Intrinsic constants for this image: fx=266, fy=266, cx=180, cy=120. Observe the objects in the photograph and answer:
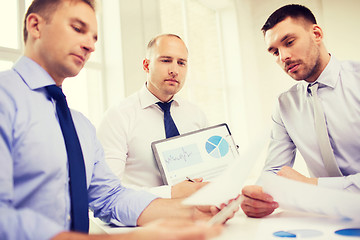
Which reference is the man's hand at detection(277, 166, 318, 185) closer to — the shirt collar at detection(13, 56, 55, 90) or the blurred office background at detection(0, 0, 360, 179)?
the shirt collar at detection(13, 56, 55, 90)

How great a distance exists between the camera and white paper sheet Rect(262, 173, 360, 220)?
0.64 m

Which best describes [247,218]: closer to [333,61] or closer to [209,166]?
[209,166]

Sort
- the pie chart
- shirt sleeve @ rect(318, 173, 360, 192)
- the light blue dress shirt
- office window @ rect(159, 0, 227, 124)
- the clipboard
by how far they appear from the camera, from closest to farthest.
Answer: the light blue dress shirt < shirt sleeve @ rect(318, 173, 360, 192) < the clipboard < the pie chart < office window @ rect(159, 0, 227, 124)

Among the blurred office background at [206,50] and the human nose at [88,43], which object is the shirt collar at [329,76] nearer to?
the human nose at [88,43]

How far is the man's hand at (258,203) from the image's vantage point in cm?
87

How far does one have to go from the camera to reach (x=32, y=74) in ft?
2.51

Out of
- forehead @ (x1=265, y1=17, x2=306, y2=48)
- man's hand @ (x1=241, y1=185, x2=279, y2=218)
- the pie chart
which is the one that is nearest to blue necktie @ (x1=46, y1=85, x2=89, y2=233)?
man's hand @ (x1=241, y1=185, x2=279, y2=218)

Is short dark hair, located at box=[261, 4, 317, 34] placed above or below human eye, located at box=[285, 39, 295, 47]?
above

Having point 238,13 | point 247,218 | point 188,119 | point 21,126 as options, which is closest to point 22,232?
point 21,126

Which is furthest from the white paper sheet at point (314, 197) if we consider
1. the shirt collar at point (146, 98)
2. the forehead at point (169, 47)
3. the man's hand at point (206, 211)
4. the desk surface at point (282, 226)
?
the forehead at point (169, 47)

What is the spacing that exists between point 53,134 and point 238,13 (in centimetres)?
417

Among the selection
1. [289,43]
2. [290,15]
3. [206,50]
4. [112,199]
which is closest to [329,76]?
[289,43]

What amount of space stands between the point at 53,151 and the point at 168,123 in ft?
2.92

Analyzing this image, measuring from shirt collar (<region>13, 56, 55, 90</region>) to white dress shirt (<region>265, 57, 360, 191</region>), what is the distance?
1.13m
